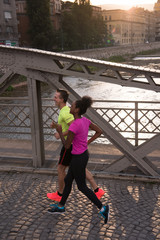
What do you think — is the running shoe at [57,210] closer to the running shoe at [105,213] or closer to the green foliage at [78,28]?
the running shoe at [105,213]

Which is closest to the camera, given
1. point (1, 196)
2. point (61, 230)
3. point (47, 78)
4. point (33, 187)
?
point (61, 230)

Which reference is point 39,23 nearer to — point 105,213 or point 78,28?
point 78,28

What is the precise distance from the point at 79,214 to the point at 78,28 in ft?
207

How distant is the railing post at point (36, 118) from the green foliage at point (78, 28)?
51018 millimetres

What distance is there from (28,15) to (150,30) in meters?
103

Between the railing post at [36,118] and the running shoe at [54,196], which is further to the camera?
the railing post at [36,118]

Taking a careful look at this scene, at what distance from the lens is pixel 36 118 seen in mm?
5770

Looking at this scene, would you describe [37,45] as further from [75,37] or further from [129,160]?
[129,160]

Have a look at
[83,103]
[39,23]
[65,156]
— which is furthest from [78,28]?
[83,103]

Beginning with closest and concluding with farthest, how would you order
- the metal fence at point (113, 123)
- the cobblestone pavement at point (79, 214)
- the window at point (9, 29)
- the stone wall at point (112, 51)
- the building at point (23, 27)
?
the cobblestone pavement at point (79, 214), the metal fence at point (113, 123), the window at point (9, 29), the stone wall at point (112, 51), the building at point (23, 27)

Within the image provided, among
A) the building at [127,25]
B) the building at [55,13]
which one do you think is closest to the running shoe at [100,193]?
the building at [55,13]

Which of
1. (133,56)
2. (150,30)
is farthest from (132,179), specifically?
(150,30)

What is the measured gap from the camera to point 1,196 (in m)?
4.80

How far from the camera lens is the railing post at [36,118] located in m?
5.70
